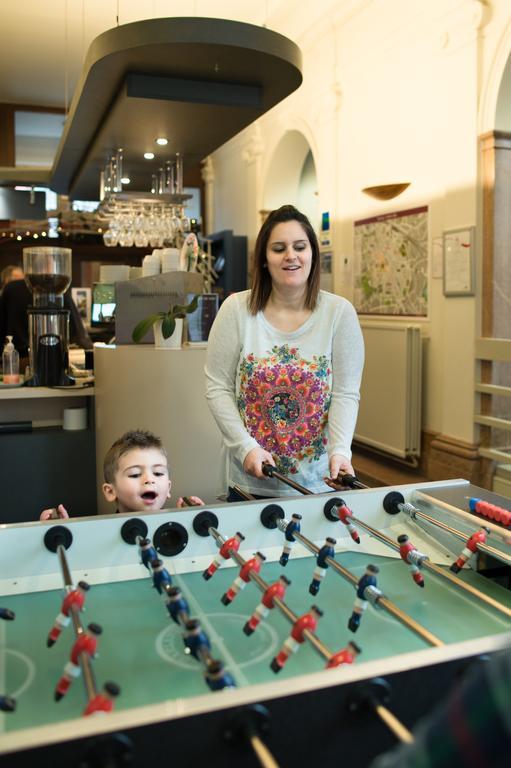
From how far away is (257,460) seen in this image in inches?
79.8

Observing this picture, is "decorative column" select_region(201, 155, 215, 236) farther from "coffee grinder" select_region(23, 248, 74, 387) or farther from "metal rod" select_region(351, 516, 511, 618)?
"metal rod" select_region(351, 516, 511, 618)

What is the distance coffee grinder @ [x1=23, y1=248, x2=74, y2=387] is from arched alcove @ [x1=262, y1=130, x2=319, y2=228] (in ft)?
14.1

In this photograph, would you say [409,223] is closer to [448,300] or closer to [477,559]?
[448,300]

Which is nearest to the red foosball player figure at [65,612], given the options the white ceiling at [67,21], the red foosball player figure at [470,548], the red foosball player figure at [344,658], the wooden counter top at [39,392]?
the red foosball player figure at [344,658]

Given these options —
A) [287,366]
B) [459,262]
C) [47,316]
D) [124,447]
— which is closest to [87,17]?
[47,316]

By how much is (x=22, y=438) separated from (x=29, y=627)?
284 cm

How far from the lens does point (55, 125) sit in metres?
10.6

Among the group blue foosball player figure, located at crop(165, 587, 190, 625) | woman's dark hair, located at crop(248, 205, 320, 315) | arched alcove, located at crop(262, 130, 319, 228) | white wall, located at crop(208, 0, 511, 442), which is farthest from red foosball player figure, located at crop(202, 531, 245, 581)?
arched alcove, located at crop(262, 130, 319, 228)

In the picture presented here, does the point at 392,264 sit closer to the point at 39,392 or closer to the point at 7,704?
the point at 39,392

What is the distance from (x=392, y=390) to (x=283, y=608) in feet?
14.9

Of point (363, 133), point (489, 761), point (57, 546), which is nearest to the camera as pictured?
point (489, 761)

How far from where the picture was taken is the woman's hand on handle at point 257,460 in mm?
2021

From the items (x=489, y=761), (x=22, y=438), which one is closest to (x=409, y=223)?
(x=22, y=438)

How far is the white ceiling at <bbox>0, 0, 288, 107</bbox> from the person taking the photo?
22.5 feet
